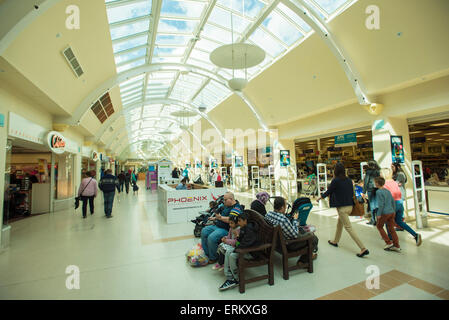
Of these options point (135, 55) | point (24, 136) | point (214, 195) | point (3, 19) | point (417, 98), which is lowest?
point (214, 195)

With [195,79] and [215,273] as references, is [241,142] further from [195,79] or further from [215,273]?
[215,273]

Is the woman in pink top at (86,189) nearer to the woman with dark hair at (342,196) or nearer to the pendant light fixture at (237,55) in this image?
the pendant light fixture at (237,55)

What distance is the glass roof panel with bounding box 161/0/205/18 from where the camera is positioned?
7.44 meters

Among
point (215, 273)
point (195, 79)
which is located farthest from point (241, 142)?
point (215, 273)

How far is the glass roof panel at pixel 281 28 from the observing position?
25.0 ft

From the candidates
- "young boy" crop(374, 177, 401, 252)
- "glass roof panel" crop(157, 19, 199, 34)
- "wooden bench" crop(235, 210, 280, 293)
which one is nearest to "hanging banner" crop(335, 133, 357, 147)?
"young boy" crop(374, 177, 401, 252)

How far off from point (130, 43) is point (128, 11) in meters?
1.96

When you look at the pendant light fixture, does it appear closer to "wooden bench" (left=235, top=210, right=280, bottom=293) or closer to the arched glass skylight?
the arched glass skylight

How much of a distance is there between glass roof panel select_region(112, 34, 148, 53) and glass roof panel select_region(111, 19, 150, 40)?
1.29ft

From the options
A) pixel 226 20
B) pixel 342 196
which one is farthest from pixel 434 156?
pixel 226 20

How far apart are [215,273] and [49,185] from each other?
8.97 m

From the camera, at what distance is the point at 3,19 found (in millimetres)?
3529

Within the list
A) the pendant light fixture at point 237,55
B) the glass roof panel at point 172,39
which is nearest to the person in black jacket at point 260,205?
the pendant light fixture at point 237,55
